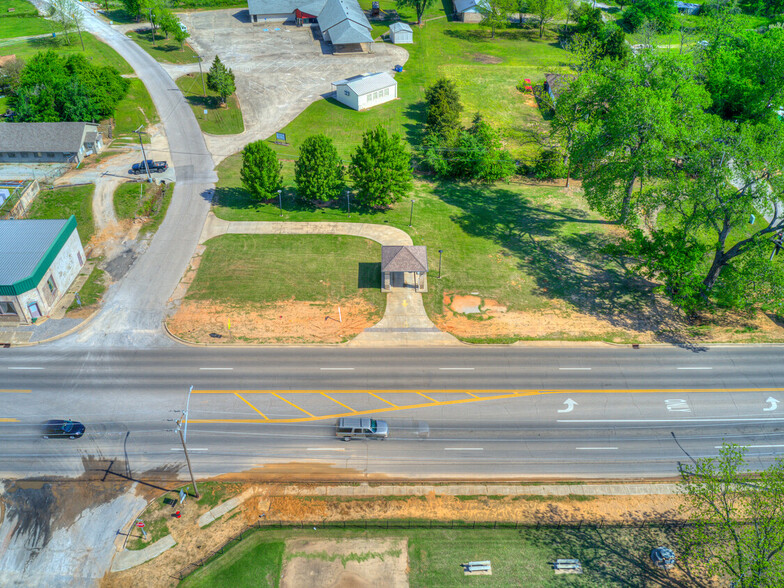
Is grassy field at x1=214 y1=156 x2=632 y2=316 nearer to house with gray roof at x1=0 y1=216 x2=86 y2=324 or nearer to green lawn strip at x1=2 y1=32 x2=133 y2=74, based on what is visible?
house with gray roof at x1=0 y1=216 x2=86 y2=324

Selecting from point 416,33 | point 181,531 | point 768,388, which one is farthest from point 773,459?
point 416,33

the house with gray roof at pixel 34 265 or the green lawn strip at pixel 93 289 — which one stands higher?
the house with gray roof at pixel 34 265

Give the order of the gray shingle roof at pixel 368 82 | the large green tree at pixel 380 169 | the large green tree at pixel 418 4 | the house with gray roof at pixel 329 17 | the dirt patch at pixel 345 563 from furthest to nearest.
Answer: the large green tree at pixel 418 4, the house with gray roof at pixel 329 17, the gray shingle roof at pixel 368 82, the large green tree at pixel 380 169, the dirt patch at pixel 345 563

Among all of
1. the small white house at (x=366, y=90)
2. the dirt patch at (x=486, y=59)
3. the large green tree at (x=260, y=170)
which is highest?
the dirt patch at (x=486, y=59)

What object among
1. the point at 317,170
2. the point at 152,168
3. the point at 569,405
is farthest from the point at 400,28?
the point at 569,405

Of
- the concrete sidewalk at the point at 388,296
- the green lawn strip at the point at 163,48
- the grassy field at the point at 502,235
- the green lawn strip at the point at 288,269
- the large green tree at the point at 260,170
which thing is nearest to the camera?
the concrete sidewalk at the point at 388,296

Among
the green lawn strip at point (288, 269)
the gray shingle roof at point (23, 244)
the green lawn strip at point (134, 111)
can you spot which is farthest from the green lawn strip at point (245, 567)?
the green lawn strip at point (134, 111)

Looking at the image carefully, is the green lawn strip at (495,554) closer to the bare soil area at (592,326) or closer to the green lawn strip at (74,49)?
the bare soil area at (592,326)
